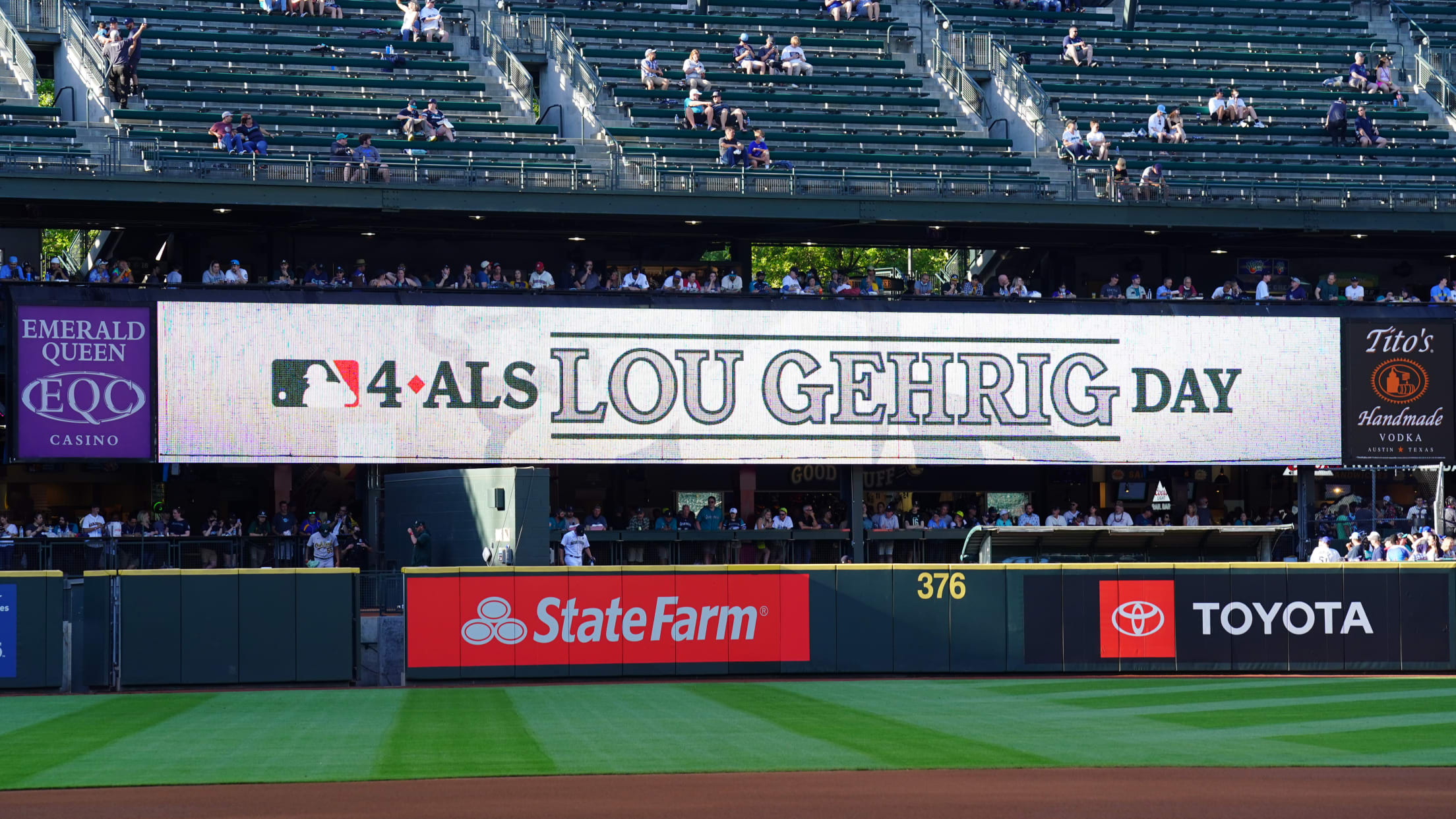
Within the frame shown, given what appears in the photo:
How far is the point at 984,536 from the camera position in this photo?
31.5 metres

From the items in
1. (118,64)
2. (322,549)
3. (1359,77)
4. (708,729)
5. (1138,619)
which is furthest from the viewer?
(1359,77)

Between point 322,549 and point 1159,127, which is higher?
point 1159,127

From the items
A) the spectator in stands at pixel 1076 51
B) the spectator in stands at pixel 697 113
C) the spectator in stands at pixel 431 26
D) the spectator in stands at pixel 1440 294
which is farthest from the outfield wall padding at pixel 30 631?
the spectator in stands at pixel 1076 51

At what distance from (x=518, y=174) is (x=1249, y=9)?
22.6 meters

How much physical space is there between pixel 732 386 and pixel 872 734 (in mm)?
15972

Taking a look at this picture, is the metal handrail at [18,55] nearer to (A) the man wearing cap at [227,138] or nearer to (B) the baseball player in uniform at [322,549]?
(A) the man wearing cap at [227,138]

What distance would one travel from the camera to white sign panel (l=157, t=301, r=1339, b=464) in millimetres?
30906

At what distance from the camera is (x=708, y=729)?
1784 centimetres

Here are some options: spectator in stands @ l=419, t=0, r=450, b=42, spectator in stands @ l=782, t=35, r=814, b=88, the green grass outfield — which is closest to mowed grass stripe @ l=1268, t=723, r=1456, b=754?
the green grass outfield

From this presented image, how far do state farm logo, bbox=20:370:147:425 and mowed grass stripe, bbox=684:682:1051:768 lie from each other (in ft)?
42.4

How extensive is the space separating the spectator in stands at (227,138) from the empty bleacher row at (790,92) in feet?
24.0

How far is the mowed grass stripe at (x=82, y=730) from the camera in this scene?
1527 cm

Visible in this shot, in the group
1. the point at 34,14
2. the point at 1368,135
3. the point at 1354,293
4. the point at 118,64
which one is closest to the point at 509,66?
the point at 118,64

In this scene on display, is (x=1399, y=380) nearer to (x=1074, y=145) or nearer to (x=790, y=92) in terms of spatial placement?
(x=1074, y=145)
